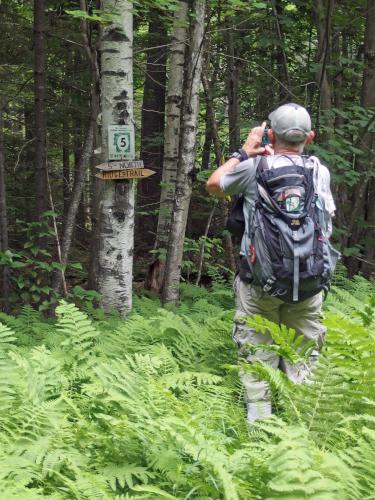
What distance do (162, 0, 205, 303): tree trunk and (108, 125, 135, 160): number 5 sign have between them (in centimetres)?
81

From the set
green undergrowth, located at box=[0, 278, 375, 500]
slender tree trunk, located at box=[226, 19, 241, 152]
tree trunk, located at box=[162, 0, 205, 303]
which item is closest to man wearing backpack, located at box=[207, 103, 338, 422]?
green undergrowth, located at box=[0, 278, 375, 500]

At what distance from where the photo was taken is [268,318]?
4020mm

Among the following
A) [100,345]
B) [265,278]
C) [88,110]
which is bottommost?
[100,345]

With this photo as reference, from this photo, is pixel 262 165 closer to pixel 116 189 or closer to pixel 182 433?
pixel 182 433

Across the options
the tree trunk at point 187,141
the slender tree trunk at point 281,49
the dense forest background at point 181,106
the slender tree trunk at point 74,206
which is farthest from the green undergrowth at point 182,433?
the slender tree trunk at point 281,49

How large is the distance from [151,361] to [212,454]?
1410 millimetres

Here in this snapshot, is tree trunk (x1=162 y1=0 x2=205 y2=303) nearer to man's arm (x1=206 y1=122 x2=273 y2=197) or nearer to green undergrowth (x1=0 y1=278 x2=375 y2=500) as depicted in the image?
green undergrowth (x1=0 y1=278 x2=375 y2=500)

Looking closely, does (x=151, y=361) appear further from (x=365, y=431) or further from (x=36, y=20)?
(x=36, y=20)

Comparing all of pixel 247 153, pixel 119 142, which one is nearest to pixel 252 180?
pixel 247 153

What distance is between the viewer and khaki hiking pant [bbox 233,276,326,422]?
3.88 m

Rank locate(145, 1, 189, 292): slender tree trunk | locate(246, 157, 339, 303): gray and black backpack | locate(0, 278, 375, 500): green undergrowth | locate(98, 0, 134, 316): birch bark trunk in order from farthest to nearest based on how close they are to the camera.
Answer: locate(145, 1, 189, 292): slender tree trunk, locate(98, 0, 134, 316): birch bark trunk, locate(246, 157, 339, 303): gray and black backpack, locate(0, 278, 375, 500): green undergrowth

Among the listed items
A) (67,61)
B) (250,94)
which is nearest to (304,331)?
(250,94)

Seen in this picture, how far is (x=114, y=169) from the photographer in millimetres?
6324

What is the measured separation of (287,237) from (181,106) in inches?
230
